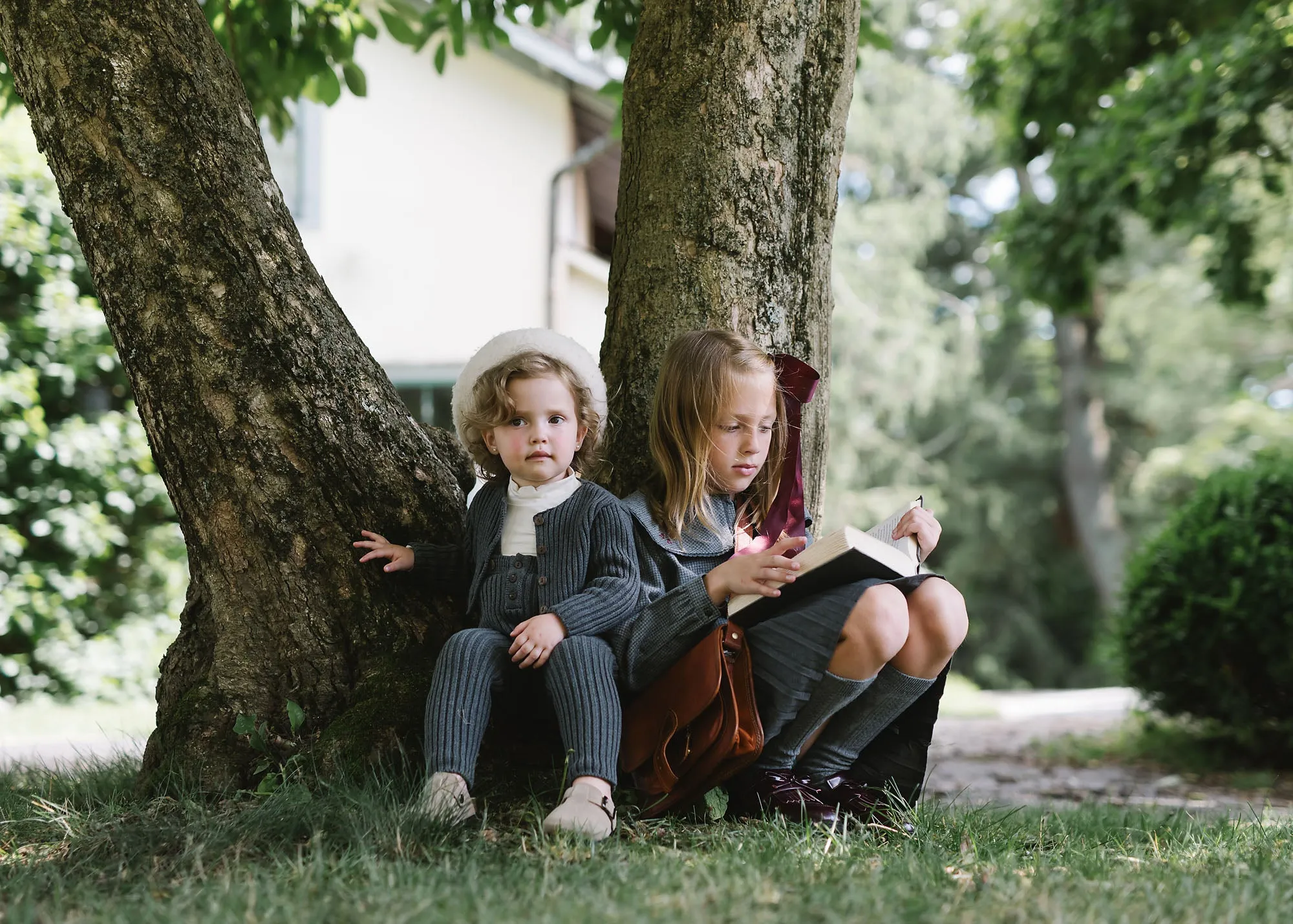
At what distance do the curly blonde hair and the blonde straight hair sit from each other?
0.19 meters

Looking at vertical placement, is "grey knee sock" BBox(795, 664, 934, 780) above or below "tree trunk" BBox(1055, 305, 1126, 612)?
below

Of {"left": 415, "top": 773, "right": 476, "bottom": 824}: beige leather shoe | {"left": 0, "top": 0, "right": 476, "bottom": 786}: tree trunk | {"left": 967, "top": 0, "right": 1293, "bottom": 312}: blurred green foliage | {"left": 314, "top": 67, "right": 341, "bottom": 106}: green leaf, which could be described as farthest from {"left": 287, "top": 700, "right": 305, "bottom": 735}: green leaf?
{"left": 967, "top": 0, "right": 1293, "bottom": 312}: blurred green foliage

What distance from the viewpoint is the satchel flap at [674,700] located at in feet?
9.22

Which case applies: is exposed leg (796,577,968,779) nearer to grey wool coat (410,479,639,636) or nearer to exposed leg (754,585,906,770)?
exposed leg (754,585,906,770)

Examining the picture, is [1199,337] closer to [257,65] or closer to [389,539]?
[257,65]

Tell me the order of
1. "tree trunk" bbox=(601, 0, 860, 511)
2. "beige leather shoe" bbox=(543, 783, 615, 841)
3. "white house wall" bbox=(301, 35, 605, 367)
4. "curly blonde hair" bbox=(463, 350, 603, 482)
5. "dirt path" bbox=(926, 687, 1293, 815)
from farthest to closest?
1. "white house wall" bbox=(301, 35, 605, 367)
2. "dirt path" bbox=(926, 687, 1293, 815)
3. "tree trunk" bbox=(601, 0, 860, 511)
4. "curly blonde hair" bbox=(463, 350, 603, 482)
5. "beige leather shoe" bbox=(543, 783, 615, 841)

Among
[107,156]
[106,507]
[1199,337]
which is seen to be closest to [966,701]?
[106,507]

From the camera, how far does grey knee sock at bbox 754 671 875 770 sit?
291cm

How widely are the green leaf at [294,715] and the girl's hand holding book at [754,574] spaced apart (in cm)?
113

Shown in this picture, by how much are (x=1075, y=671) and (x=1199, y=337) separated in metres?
7.45

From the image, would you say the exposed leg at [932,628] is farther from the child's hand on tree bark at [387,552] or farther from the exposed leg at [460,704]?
the child's hand on tree bark at [387,552]

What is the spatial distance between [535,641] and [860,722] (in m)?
0.90

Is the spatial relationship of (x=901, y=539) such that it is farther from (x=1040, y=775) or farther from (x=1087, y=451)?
(x=1087, y=451)

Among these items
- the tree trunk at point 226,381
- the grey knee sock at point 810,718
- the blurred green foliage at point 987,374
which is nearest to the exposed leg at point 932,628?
the grey knee sock at point 810,718
